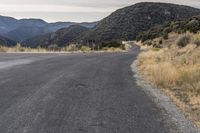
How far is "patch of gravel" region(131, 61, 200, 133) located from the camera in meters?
9.14

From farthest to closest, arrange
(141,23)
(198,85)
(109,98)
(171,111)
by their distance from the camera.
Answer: (141,23)
(198,85)
(109,98)
(171,111)

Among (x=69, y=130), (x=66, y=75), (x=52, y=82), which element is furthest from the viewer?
(x=66, y=75)

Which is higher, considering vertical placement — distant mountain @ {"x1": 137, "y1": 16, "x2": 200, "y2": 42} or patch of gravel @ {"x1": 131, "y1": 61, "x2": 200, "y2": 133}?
distant mountain @ {"x1": 137, "y1": 16, "x2": 200, "y2": 42}

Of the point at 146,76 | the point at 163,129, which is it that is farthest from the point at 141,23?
the point at 163,129

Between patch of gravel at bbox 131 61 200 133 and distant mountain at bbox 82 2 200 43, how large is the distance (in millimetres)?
122669

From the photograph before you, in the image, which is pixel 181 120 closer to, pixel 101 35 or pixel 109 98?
pixel 109 98

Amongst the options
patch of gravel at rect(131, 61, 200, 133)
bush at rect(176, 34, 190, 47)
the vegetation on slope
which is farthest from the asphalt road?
the vegetation on slope

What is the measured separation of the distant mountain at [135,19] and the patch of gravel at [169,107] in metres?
123

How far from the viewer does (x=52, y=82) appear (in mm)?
15953

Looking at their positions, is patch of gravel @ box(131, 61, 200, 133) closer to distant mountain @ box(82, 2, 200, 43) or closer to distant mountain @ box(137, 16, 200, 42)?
distant mountain @ box(137, 16, 200, 42)

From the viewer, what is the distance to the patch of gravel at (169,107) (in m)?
9.14

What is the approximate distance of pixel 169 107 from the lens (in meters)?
11.4

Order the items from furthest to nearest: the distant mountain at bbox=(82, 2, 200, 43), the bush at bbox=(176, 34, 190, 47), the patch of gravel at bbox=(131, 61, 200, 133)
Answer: the distant mountain at bbox=(82, 2, 200, 43)
the bush at bbox=(176, 34, 190, 47)
the patch of gravel at bbox=(131, 61, 200, 133)

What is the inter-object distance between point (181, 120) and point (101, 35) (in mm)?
133474
